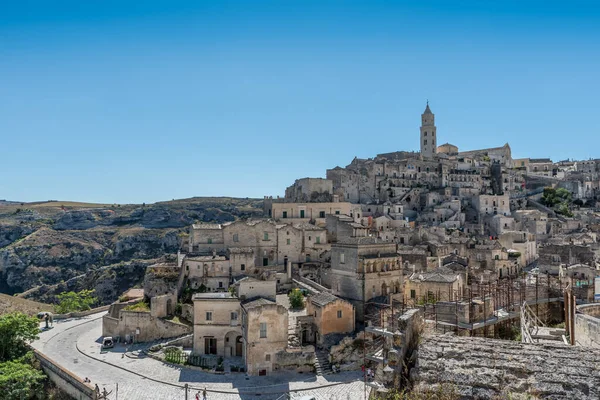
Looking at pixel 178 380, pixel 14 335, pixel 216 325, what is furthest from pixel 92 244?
pixel 178 380

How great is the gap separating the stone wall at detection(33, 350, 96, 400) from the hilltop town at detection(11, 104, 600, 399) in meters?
3.33

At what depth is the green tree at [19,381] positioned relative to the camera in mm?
29219

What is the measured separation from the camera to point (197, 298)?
34.3 m

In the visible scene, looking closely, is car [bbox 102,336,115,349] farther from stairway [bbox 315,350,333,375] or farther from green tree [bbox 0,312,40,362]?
stairway [bbox 315,350,333,375]

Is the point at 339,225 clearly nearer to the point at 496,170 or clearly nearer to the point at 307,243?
the point at 307,243

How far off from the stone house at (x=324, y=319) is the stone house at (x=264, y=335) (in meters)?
2.65

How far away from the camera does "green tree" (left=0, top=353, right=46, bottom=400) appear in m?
29.2

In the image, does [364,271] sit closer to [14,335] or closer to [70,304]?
[14,335]

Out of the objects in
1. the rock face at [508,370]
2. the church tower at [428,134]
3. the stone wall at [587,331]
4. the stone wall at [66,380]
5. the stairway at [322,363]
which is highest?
the church tower at [428,134]

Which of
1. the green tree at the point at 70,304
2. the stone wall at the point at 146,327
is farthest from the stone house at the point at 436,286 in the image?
the green tree at the point at 70,304

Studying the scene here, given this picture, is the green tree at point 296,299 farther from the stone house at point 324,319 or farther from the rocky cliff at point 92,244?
the rocky cliff at point 92,244

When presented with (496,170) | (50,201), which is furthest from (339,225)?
(50,201)

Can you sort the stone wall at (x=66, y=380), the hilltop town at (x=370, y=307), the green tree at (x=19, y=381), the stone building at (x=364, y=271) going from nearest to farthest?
the hilltop town at (x=370, y=307) < the stone wall at (x=66, y=380) < the green tree at (x=19, y=381) < the stone building at (x=364, y=271)

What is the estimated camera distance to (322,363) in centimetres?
3131
